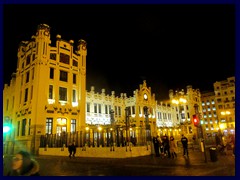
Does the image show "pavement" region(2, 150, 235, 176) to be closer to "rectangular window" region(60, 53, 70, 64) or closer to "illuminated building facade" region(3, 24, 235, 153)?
"illuminated building facade" region(3, 24, 235, 153)

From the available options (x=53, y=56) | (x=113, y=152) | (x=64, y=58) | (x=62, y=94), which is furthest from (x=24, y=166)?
(x=64, y=58)

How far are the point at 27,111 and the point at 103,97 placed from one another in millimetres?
16306

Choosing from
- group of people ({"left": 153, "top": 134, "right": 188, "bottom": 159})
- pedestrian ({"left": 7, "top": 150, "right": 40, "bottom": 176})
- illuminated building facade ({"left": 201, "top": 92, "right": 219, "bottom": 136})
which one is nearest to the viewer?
pedestrian ({"left": 7, "top": 150, "right": 40, "bottom": 176})

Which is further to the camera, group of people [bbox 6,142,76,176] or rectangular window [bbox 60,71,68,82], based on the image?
rectangular window [bbox 60,71,68,82]

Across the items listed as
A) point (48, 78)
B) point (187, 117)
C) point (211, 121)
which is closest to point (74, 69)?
point (48, 78)

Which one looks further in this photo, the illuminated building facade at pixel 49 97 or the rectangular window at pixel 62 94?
the rectangular window at pixel 62 94

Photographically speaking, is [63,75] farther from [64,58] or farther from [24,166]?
[24,166]

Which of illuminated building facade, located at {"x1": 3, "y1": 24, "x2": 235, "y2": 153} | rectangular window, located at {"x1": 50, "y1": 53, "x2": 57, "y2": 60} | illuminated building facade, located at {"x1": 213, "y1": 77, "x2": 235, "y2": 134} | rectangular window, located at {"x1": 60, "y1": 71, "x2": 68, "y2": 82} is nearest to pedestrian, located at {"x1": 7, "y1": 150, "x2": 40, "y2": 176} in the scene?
illuminated building facade, located at {"x1": 3, "y1": 24, "x2": 235, "y2": 153}

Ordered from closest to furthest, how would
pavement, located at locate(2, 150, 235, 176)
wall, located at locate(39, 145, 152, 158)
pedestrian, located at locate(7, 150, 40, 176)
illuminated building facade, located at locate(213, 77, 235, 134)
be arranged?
pedestrian, located at locate(7, 150, 40, 176)
pavement, located at locate(2, 150, 235, 176)
wall, located at locate(39, 145, 152, 158)
illuminated building facade, located at locate(213, 77, 235, 134)

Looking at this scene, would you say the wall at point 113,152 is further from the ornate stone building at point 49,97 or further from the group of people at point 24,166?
the group of people at point 24,166

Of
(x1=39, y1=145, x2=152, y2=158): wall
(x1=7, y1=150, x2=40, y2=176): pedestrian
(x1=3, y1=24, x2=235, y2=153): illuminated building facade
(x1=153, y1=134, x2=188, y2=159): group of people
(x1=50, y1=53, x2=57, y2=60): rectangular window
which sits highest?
(x1=50, y1=53, x2=57, y2=60): rectangular window

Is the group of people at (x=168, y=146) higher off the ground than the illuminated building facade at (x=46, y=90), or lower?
lower

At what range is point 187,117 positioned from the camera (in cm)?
6738

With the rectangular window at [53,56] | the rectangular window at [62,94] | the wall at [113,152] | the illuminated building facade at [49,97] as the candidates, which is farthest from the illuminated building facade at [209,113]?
the wall at [113,152]
